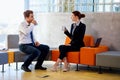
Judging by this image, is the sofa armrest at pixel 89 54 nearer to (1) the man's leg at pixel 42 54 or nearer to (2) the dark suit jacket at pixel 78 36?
(2) the dark suit jacket at pixel 78 36

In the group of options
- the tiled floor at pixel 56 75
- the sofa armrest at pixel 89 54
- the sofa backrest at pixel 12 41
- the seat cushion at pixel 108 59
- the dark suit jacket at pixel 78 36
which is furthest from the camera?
the sofa backrest at pixel 12 41

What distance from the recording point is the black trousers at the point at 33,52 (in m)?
5.66

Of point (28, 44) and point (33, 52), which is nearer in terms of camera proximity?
point (33, 52)

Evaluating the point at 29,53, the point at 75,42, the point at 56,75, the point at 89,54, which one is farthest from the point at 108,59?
the point at 29,53

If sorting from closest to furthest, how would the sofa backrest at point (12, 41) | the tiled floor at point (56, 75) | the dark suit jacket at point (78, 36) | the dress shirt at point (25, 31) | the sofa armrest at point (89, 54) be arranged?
the tiled floor at point (56, 75) → the sofa armrest at point (89, 54) → the dress shirt at point (25, 31) → the dark suit jacket at point (78, 36) → the sofa backrest at point (12, 41)

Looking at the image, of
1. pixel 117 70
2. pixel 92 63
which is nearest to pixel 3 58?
pixel 92 63

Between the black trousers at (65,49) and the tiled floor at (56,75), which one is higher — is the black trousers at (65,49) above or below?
above

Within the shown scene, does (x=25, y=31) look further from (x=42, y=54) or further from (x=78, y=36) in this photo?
(x=78, y=36)

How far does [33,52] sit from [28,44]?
282 millimetres

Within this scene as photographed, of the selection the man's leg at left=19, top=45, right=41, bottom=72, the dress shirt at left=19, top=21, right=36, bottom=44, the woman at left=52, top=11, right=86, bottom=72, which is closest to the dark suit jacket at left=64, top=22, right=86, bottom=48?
the woman at left=52, top=11, right=86, bottom=72

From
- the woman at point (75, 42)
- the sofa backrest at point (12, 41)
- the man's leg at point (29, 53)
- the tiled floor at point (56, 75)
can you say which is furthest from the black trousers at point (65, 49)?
the sofa backrest at point (12, 41)

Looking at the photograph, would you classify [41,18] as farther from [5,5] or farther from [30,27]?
[30,27]

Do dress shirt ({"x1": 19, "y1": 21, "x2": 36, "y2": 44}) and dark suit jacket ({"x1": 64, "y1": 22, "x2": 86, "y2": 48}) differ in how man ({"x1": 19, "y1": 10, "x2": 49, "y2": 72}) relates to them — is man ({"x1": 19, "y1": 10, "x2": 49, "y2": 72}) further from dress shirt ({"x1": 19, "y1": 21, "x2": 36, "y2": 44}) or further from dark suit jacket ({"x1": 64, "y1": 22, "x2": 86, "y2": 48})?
dark suit jacket ({"x1": 64, "y1": 22, "x2": 86, "y2": 48})

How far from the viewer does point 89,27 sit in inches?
260
